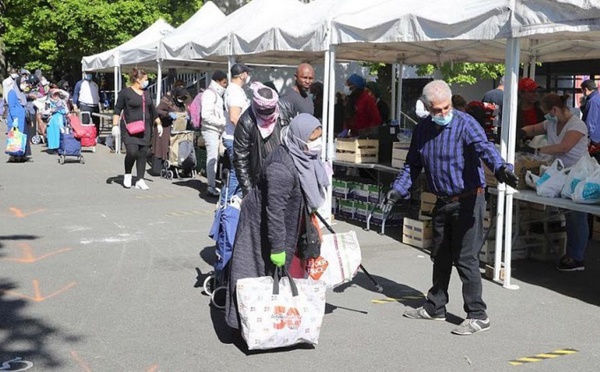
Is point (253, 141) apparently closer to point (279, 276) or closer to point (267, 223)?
point (267, 223)

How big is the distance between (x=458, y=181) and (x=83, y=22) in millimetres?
26343

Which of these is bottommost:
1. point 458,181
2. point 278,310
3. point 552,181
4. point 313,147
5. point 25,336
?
point 25,336

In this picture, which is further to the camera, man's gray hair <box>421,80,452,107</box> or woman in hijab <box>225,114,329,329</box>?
man's gray hair <box>421,80,452,107</box>

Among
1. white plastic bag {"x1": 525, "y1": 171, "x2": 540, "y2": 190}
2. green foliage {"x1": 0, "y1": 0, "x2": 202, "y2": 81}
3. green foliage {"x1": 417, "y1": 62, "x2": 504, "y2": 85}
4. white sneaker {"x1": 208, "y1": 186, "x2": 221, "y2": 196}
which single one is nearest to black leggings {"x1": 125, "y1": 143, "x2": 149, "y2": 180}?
white sneaker {"x1": 208, "y1": 186, "x2": 221, "y2": 196}

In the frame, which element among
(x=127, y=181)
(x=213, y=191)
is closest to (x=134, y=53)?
(x=127, y=181)

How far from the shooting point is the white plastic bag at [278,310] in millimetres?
5117

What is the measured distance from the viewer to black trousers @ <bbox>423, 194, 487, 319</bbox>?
19.0ft

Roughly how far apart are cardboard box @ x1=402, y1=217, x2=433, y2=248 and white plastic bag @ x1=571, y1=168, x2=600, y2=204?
235 centimetres

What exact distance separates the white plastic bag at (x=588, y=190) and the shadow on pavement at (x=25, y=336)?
4421 millimetres

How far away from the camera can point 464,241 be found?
582cm

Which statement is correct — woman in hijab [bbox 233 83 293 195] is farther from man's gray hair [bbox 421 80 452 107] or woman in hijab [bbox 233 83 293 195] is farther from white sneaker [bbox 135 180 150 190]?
white sneaker [bbox 135 180 150 190]

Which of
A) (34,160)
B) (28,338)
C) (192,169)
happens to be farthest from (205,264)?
(34,160)

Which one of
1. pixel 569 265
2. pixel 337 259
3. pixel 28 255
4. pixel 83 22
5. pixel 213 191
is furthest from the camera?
pixel 83 22

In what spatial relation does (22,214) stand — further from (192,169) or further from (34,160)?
(34,160)
